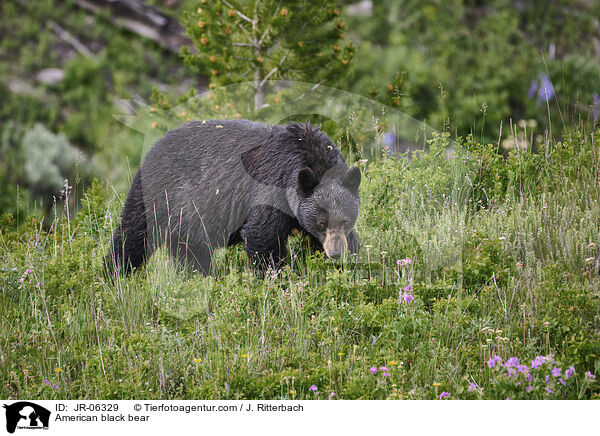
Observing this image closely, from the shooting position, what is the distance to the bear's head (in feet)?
14.8

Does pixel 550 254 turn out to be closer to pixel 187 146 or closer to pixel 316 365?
pixel 316 365

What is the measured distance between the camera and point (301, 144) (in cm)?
460

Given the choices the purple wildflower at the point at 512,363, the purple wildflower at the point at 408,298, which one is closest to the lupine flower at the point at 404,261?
the purple wildflower at the point at 408,298

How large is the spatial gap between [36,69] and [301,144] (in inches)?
231

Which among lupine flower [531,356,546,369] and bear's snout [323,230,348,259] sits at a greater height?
bear's snout [323,230,348,259]

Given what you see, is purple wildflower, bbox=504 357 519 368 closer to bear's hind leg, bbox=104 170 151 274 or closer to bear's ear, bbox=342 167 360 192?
bear's ear, bbox=342 167 360 192

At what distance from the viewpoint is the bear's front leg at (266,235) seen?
464 cm

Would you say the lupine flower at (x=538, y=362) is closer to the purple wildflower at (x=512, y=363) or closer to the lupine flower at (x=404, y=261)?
the purple wildflower at (x=512, y=363)

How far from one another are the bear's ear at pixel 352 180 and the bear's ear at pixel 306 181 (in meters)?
0.21

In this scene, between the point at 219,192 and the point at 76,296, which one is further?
the point at 219,192

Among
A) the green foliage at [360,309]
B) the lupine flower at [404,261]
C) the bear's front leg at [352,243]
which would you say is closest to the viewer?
the green foliage at [360,309]

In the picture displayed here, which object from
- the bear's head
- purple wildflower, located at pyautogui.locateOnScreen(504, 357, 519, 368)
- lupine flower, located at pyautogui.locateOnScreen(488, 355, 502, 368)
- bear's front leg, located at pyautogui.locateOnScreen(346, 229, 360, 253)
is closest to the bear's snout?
the bear's head

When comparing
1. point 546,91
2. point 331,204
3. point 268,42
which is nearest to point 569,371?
point 331,204

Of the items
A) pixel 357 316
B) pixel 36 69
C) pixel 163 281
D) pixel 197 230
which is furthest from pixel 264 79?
pixel 36 69
